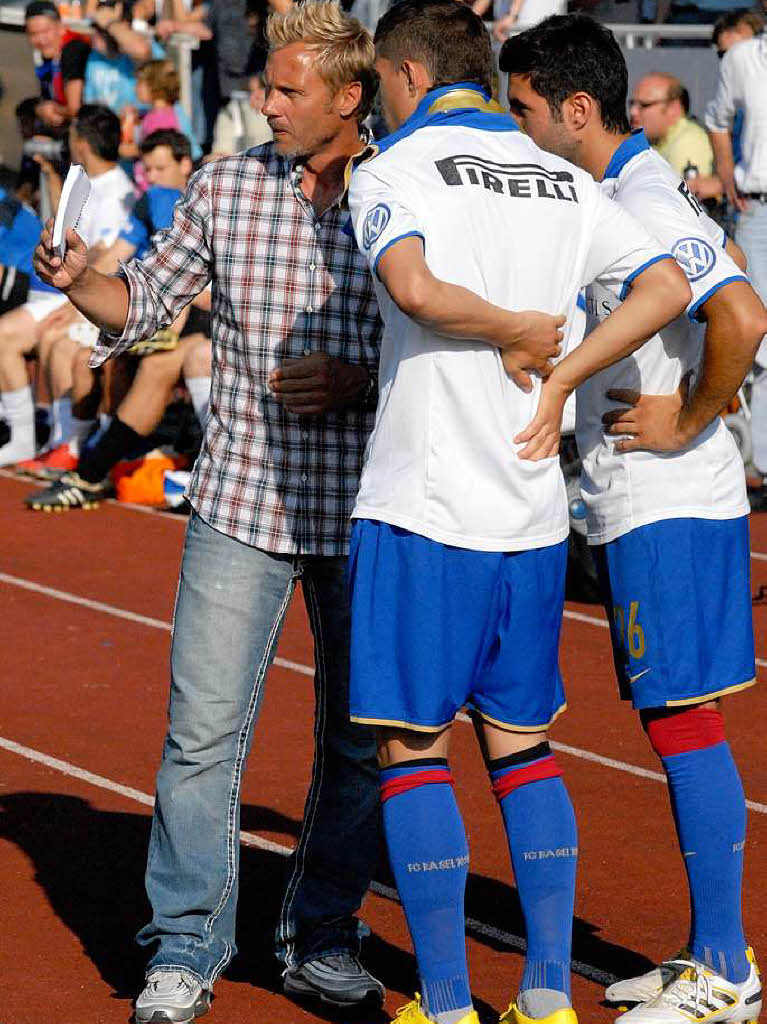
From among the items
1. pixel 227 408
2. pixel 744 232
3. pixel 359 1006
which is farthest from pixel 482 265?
pixel 744 232

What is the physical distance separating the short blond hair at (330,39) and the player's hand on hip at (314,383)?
0.61 m

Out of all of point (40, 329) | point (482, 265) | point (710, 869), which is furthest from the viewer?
point (40, 329)

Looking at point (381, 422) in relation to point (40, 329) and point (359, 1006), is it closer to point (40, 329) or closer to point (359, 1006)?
point (359, 1006)

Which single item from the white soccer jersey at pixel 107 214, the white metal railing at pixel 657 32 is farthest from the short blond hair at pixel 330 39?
the white metal railing at pixel 657 32

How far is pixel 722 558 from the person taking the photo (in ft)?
12.9

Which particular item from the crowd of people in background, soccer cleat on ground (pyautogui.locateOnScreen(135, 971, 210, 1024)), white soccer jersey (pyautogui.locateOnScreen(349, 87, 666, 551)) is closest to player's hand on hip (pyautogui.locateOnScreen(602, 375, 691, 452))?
white soccer jersey (pyautogui.locateOnScreen(349, 87, 666, 551))

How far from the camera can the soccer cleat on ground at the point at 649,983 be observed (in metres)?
3.94

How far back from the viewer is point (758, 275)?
10.6 meters

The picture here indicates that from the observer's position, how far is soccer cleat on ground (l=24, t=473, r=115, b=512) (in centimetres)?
1081

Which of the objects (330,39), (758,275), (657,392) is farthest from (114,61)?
(657,392)

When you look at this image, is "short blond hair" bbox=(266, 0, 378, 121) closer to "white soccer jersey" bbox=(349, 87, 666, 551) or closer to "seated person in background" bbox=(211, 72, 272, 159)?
"white soccer jersey" bbox=(349, 87, 666, 551)

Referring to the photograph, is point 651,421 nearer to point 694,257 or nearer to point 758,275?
point 694,257

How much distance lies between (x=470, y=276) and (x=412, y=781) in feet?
3.36

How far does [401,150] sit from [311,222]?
583 mm
